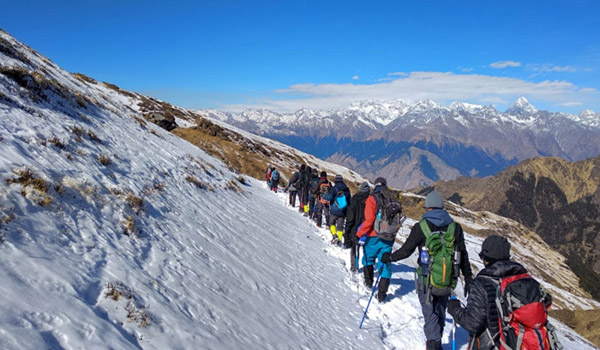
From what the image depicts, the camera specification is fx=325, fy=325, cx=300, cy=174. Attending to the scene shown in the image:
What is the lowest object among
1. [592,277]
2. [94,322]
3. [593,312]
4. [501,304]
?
[592,277]

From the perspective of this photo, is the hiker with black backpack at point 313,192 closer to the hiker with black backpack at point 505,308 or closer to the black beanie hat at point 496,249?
the hiker with black backpack at point 505,308

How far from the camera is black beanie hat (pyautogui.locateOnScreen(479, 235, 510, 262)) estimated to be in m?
4.99

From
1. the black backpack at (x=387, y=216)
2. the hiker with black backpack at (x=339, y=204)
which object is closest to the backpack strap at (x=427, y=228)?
the black backpack at (x=387, y=216)

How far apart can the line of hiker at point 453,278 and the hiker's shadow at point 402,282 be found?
3.34 ft

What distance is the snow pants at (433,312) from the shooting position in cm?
713

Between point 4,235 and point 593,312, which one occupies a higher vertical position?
point 4,235

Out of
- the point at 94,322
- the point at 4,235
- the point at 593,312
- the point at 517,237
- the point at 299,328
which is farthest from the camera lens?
the point at 517,237

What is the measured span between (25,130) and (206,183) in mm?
8675

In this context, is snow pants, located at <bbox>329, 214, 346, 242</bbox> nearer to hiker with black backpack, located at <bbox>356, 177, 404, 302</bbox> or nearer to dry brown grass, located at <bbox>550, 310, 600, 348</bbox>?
hiker with black backpack, located at <bbox>356, 177, 404, 302</bbox>

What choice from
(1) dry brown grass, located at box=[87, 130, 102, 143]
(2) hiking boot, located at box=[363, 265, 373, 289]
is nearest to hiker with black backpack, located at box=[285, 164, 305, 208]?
(2) hiking boot, located at box=[363, 265, 373, 289]

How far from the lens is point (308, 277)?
1131cm

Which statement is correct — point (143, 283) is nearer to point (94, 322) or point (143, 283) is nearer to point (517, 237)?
point (94, 322)

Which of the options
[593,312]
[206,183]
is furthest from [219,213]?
[593,312]

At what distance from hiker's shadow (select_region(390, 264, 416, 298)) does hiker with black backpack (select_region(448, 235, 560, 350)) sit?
5987 millimetres
